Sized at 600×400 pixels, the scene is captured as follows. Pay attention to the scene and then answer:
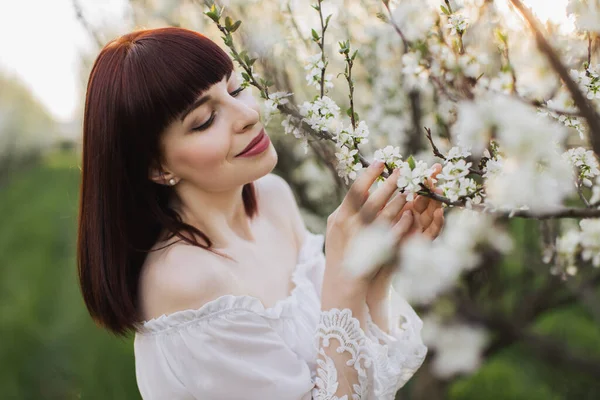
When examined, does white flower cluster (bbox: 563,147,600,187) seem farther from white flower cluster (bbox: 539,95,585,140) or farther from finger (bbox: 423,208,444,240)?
finger (bbox: 423,208,444,240)

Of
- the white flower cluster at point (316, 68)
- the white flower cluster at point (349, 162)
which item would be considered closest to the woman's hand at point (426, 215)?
the white flower cluster at point (349, 162)

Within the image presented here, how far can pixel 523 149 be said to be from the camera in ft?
2.43

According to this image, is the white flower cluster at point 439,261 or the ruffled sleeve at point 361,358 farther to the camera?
the ruffled sleeve at point 361,358

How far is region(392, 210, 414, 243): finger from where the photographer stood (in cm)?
127

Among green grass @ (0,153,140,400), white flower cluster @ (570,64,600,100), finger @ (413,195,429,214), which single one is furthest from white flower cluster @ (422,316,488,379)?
green grass @ (0,153,140,400)

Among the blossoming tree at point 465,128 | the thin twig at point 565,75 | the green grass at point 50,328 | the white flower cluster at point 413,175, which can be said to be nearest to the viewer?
the thin twig at point 565,75

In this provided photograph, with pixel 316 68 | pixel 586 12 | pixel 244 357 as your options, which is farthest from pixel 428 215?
pixel 244 357

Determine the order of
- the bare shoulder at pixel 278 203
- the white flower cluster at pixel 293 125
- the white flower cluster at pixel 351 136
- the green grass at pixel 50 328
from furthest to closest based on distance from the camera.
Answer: the green grass at pixel 50 328 < the bare shoulder at pixel 278 203 < the white flower cluster at pixel 293 125 < the white flower cluster at pixel 351 136

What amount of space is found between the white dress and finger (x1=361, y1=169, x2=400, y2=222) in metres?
0.34

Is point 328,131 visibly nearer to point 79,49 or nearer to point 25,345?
point 79,49

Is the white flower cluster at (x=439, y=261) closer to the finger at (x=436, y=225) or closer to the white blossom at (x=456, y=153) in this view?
the white blossom at (x=456, y=153)

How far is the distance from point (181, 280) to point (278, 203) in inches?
26.5

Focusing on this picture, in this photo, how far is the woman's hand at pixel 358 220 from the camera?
1193mm

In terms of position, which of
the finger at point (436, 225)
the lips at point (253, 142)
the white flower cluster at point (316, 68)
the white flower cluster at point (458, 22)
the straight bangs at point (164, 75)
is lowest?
the finger at point (436, 225)
